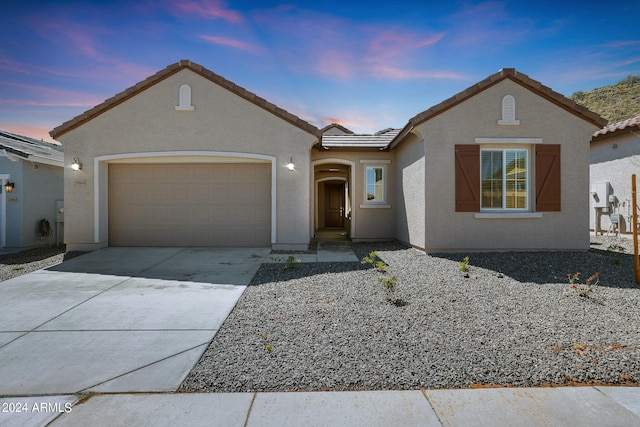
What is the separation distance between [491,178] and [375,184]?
4166 mm

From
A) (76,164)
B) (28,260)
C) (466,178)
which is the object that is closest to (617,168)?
(466,178)

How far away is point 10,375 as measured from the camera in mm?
3176

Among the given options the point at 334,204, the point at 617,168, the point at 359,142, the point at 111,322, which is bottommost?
the point at 111,322

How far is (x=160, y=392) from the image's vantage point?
290 cm

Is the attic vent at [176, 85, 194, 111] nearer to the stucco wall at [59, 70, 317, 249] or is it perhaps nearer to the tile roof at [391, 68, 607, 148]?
the stucco wall at [59, 70, 317, 249]

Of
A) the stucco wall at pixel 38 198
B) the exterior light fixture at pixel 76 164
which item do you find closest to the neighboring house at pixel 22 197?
the stucco wall at pixel 38 198

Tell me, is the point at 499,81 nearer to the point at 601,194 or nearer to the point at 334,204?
the point at 601,194

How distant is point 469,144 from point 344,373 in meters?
7.48

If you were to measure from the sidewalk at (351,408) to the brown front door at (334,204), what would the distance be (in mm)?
16565

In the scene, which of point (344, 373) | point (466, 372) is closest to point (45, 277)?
point (344, 373)

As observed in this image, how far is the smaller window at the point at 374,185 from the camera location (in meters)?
12.0

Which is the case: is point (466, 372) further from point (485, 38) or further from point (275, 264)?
point (485, 38)

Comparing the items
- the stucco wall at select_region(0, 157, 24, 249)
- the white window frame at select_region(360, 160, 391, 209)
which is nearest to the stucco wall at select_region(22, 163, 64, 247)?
the stucco wall at select_region(0, 157, 24, 249)

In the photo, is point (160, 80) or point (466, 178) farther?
point (160, 80)
